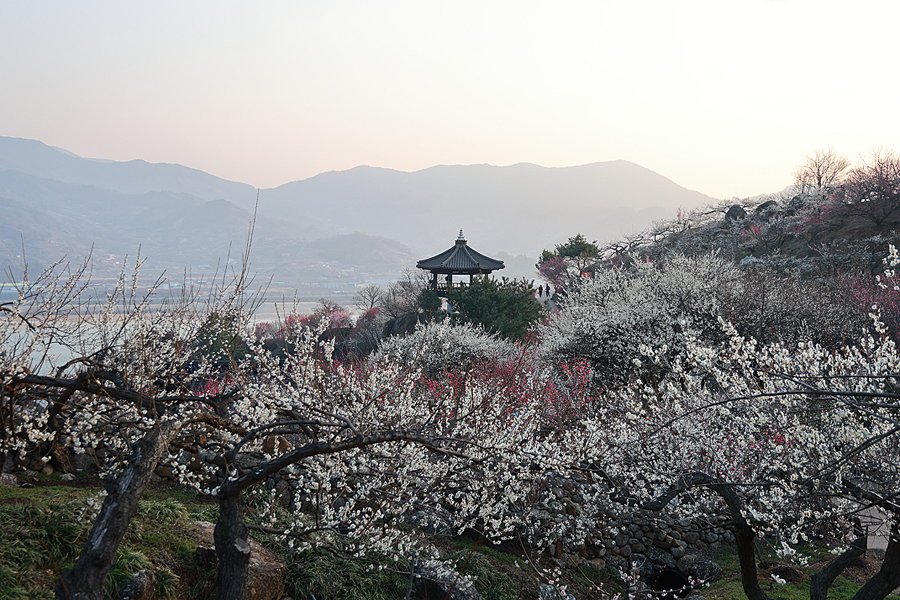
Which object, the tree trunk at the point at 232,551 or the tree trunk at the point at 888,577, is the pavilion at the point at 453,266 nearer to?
the tree trunk at the point at 888,577

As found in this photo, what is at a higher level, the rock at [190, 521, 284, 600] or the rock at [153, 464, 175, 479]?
the rock at [190, 521, 284, 600]

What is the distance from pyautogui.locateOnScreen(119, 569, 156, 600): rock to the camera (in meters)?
3.84

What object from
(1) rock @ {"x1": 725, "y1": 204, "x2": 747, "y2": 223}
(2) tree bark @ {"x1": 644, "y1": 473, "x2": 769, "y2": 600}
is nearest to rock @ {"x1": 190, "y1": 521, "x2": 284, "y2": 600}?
(2) tree bark @ {"x1": 644, "y1": 473, "x2": 769, "y2": 600}

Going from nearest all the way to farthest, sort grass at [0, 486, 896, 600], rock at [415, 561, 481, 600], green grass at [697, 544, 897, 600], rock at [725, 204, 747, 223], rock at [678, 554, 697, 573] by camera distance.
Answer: grass at [0, 486, 896, 600]
rock at [415, 561, 481, 600]
green grass at [697, 544, 897, 600]
rock at [678, 554, 697, 573]
rock at [725, 204, 747, 223]

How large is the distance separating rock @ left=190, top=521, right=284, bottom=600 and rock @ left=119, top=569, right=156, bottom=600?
0.69 metres

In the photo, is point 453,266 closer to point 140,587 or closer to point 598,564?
point 598,564

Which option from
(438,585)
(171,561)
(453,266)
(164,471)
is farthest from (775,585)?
(453,266)

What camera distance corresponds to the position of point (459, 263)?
97.7ft

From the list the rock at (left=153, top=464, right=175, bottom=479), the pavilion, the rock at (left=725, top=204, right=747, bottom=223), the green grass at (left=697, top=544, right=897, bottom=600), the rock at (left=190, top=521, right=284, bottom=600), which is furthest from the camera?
the rock at (left=725, top=204, right=747, bottom=223)

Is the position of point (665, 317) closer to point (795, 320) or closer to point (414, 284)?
point (795, 320)

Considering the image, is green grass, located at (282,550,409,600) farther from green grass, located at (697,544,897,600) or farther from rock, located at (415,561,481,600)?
green grass, located at (697,544,897,600)

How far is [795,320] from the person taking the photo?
509 inches

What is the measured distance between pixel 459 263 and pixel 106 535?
88.2 feet

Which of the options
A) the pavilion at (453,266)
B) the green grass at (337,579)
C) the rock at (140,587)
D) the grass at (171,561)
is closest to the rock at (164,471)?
the grass at (171,561)
